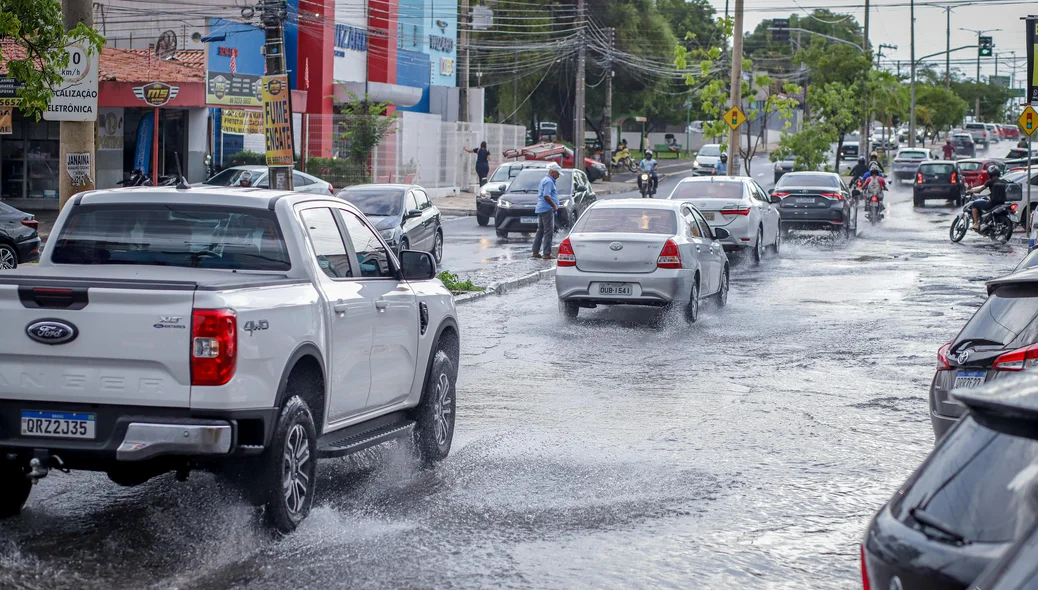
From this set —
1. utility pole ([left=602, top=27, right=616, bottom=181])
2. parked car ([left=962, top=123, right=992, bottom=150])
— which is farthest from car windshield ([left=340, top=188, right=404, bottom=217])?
parked car ([left=962, top=123, right=992, bottom=150])

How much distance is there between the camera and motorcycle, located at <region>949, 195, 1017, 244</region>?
107ft

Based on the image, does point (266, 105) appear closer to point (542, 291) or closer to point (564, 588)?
point (542, 291)

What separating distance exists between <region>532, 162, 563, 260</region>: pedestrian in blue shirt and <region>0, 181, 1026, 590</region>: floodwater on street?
34.1 feet

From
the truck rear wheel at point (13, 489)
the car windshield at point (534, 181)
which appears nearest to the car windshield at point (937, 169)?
the car windshield at point (534, 181)

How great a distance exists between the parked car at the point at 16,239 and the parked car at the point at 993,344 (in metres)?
15.4

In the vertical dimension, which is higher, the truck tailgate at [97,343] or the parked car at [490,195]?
the parked car at [490,195]

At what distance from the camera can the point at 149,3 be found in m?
47.1

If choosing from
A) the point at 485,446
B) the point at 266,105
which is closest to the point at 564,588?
the point at 485,446

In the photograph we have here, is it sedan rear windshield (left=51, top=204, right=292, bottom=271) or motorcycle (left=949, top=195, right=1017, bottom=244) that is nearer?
sedan rear windshield (left=51, top=204, right=292, bottom=271)

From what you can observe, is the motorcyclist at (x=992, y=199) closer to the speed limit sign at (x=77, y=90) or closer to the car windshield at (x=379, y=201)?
the car windshield at (x=379, y=201)

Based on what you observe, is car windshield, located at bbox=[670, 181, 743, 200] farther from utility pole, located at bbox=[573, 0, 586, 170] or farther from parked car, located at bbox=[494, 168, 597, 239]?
utility pole, located at bbox=[573, 0, 586, 170]

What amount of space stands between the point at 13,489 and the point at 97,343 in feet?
4.34

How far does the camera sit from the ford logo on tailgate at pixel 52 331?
603cm

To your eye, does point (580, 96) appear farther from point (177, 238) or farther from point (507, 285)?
point (177, 238)
